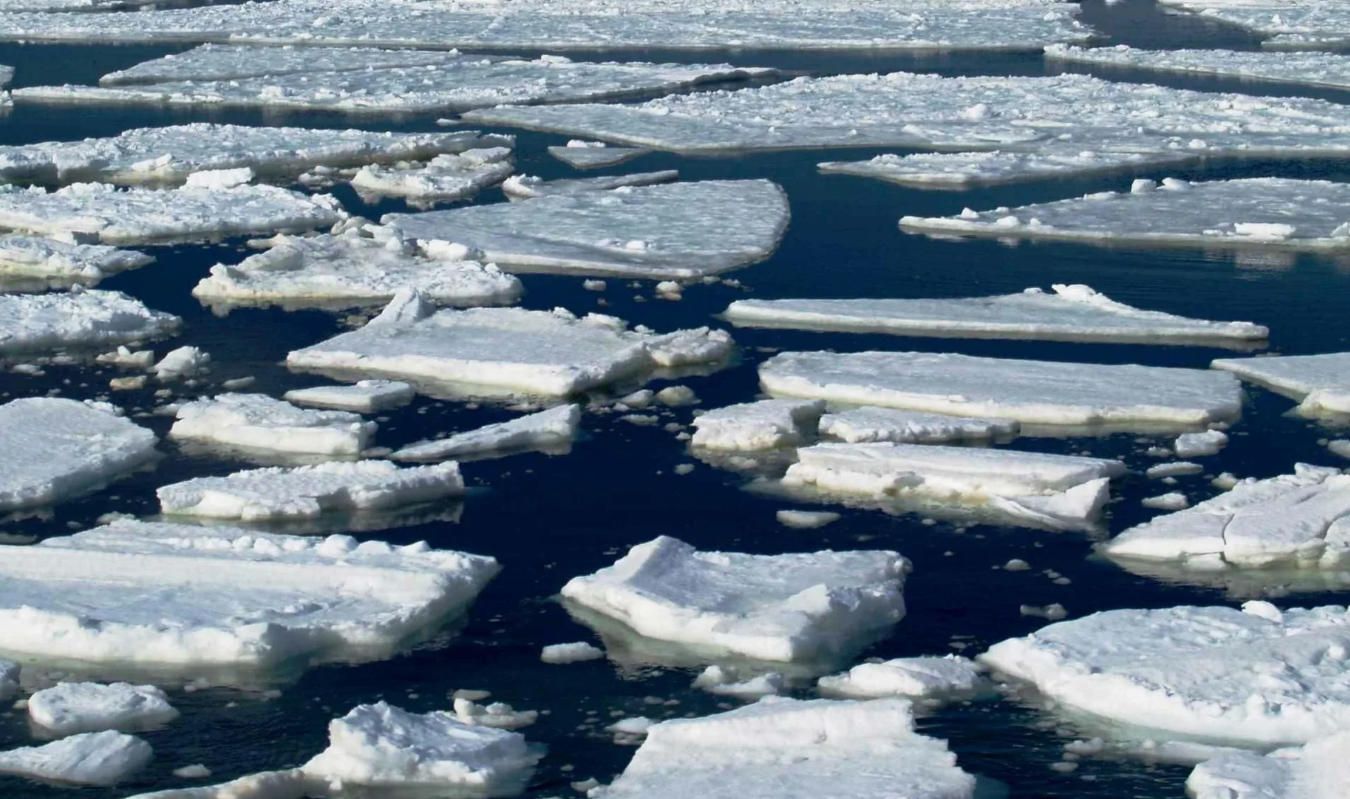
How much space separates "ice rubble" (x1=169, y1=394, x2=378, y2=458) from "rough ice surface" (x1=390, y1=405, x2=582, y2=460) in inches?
8.0

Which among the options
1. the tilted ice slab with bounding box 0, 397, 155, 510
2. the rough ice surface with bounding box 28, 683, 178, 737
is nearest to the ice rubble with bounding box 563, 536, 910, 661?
the rough ice surface with bounding box 28, 683, 178, 737

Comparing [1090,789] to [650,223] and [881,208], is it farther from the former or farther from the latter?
[881,208]

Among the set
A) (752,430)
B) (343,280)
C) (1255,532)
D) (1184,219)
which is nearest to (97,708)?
(752,430)

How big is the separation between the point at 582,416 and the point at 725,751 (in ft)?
9.86

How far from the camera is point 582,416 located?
6992mm

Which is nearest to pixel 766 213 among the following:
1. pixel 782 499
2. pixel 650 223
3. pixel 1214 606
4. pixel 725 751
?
pixel 650 223

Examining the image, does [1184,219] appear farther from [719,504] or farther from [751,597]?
[751,597]

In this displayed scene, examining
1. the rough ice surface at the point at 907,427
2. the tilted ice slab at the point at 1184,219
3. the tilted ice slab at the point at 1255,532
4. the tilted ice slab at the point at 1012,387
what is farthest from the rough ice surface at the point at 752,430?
the tilted ice slab at the point at 1184,219

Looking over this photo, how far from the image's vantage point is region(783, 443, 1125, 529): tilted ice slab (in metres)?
5.87

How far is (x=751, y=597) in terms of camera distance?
5051mm

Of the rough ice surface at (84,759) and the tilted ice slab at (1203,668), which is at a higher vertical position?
the tilted ice slab at (1203,668)

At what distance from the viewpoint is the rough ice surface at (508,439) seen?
650 cm

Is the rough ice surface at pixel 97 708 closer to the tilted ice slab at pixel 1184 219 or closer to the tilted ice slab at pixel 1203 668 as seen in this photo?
the tilted ice slab at pixel 1203 668

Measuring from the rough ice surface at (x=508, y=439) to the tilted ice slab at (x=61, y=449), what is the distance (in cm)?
95
